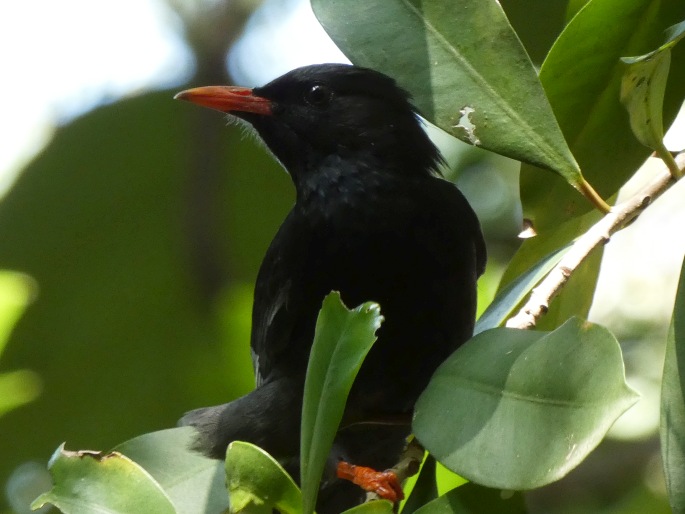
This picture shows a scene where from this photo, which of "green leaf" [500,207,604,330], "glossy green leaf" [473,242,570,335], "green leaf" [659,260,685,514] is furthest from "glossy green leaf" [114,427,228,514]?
"green leaf" [500,207,604,330]

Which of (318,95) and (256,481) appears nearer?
(256,481)

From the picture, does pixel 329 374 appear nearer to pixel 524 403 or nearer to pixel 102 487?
pixel 524 403

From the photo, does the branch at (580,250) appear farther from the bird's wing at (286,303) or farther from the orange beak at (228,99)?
the orange beak at (228,99)

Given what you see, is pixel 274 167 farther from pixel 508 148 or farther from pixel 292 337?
pixel 508 148

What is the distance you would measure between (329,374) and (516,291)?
62 cm

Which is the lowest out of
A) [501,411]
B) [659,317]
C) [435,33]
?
[659,317]

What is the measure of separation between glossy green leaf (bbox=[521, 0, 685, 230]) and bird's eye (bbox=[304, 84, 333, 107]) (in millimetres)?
960

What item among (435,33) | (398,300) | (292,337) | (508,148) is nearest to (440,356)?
(398,300)

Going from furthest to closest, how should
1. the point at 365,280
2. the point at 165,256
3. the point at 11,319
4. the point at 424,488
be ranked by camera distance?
the point at 165,256
the point at 11,319
the point at 365,280
the point at 424,488

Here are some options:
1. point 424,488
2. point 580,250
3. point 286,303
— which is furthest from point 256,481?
point 286,303

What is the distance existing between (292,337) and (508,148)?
37.7 inches

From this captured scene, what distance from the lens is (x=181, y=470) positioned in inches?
83.0

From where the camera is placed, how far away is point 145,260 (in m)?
6.43

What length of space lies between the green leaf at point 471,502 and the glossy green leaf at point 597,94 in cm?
94
